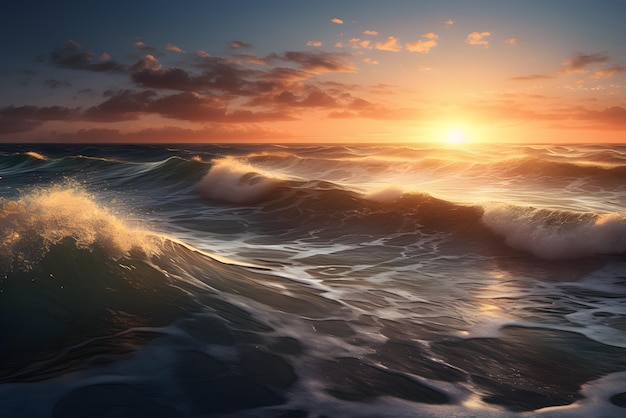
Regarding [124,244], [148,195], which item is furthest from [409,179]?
[124,244]

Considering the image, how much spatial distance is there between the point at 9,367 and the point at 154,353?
1.10 metres

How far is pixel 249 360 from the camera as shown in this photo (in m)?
4.64

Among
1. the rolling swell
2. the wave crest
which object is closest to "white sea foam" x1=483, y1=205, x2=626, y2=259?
the rolling swell

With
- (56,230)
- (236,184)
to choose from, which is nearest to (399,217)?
(236,184)

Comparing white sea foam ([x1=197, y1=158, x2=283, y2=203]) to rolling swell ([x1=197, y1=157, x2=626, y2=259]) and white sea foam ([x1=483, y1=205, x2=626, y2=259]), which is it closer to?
rolling swell ([x1=197, y1=157, x2=626, y2=259])

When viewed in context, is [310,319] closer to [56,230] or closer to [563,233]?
[56,230]

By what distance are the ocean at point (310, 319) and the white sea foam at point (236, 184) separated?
565cm

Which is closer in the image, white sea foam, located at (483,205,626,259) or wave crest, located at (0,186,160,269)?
wave crest, located at (0,186,160,269)

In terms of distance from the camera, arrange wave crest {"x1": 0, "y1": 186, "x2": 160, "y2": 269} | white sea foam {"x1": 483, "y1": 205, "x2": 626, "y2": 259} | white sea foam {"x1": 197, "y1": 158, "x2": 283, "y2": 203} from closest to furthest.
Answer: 1. wave crest {"x1": 0, "y1": 186, "x2": 160, "y2": 269}
2. white sea foam {"x1": 483, "y1": 205, "x2": 626, "y2": 259}
3. white sea foam {"x1": 197, "y1": 158, "x2": 283, "y2": 203}

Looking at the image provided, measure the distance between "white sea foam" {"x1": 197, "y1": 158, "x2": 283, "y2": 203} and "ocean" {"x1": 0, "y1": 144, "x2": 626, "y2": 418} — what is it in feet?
18.5

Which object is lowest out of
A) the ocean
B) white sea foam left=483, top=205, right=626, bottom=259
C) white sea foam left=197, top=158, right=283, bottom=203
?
the ocean

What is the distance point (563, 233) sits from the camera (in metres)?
11.2

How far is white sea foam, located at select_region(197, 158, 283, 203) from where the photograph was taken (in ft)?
62.2

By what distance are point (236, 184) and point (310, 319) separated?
14.7 meters
